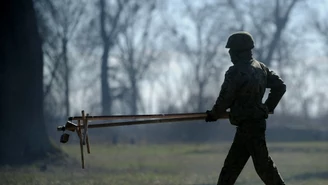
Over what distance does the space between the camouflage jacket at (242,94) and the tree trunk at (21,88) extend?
12.9m

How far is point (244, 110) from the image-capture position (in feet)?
27.6

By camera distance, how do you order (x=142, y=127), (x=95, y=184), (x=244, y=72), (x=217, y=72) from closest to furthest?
(x=244, y=72) < (x=95, y=184) < (x=142, y=127) < (x=217, y=72)

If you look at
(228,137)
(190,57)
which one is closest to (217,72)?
(190,57)

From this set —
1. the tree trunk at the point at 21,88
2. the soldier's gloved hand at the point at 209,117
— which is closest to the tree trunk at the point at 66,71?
the tree trunk at the point at 21,88

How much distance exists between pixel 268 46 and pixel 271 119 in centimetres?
523

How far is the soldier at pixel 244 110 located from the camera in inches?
330

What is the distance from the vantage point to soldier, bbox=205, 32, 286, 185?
8.39 meters

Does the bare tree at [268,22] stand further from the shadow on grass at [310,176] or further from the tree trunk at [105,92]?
the shadow on grass at [310,176]

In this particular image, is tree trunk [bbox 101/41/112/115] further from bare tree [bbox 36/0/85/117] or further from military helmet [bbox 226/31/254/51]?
military helmet [bbox 226/31/254/51]

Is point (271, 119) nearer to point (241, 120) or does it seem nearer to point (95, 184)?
point (95, 184)

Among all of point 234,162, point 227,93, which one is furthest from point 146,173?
point 227,93

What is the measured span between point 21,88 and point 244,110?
1427 centimetres

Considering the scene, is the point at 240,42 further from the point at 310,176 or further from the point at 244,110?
the point at 310,176

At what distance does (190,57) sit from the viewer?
55406 mm
